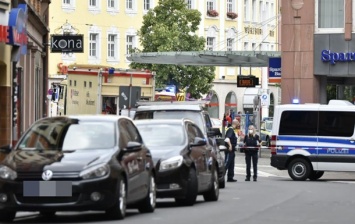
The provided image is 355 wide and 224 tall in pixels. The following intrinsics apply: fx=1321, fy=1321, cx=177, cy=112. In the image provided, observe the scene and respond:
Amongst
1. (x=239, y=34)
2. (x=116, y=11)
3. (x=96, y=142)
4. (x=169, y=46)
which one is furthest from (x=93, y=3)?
(x=96, y=142)

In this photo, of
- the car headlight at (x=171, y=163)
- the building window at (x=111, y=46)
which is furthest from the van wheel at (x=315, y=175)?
the building window at (x=111, y=46)

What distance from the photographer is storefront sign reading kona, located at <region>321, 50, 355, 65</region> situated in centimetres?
4869

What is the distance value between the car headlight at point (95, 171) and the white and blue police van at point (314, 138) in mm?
19026

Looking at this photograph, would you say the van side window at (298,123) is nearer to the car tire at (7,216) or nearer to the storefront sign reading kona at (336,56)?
the storefront sign reading kona at (336,56)

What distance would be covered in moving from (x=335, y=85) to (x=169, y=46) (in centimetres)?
2544

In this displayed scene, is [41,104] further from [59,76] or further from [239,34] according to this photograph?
[239,34]

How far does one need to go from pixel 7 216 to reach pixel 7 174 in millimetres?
863

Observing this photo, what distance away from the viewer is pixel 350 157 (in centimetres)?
3600

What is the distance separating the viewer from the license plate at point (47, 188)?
1739 centimetres

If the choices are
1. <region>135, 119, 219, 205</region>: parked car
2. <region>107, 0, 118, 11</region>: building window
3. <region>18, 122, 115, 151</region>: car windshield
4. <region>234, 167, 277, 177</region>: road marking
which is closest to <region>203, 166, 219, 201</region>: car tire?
<region>135, 119, 219, 205</region>: parked car

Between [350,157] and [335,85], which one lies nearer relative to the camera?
[350,157]

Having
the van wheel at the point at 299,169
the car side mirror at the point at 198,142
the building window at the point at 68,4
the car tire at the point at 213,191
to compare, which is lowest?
the van wheel at the point at 299,169

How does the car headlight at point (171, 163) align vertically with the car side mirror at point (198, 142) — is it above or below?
below

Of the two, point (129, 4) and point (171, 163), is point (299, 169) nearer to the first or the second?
point (171, 163)
